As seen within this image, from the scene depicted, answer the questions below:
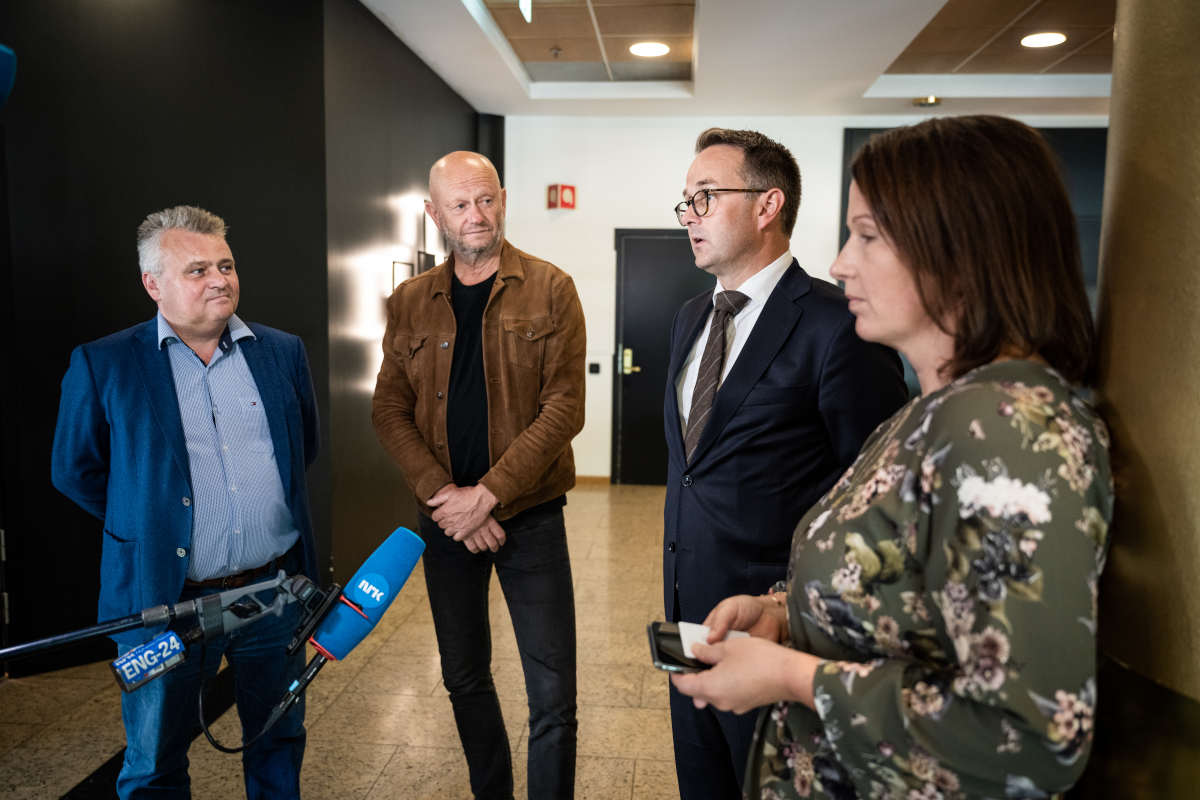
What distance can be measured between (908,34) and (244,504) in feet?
14.5

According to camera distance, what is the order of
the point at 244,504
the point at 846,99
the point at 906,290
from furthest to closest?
the point at 846,99 < the point at 244,504 < the point at 906,290

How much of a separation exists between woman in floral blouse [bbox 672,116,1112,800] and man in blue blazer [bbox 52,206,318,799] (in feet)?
4.47

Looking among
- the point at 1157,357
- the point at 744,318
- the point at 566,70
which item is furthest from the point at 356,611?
the point at 566,70

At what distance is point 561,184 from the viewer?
7.09m

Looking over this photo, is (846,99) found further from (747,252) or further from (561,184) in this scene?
(747,252)

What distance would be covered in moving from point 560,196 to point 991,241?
6368 mm

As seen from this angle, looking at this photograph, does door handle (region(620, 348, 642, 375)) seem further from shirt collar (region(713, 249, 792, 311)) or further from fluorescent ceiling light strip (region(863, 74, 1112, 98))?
shirt collar (region(713, 249, 792, 311))

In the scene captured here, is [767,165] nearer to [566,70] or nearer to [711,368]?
[711,368]

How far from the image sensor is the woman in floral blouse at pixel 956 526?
801 mm

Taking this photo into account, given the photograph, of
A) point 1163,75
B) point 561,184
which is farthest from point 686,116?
point 1163,75

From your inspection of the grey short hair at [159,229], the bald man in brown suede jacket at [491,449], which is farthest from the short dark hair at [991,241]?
the grey short hair at [159,229]

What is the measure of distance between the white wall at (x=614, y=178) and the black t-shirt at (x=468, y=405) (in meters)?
4.91

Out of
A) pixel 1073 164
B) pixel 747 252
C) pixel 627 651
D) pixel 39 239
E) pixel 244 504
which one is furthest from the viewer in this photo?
pixel 1073 164

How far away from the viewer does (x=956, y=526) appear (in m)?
0.84
